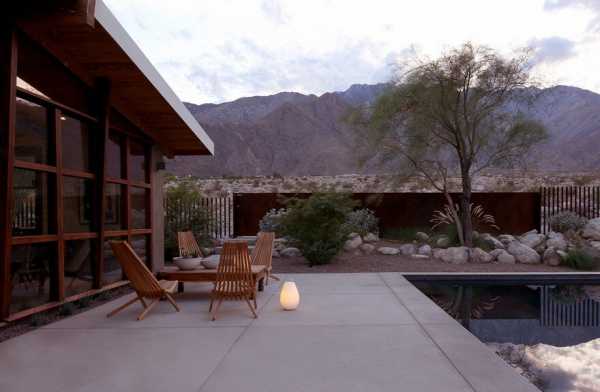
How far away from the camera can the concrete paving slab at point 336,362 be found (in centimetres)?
399

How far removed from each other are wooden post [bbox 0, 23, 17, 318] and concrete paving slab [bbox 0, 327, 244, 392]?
0.75m

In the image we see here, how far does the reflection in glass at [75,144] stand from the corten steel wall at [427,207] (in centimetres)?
893

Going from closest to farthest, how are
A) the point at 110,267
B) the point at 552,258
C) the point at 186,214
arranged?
the point at 110,267
the point at 552,258
the point at 186,214

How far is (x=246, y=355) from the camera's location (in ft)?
16.0

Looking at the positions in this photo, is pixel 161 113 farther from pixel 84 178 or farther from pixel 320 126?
pixel 320 126

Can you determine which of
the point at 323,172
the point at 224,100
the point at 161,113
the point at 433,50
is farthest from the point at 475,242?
the point at 224,100

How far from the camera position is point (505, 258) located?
12094 mm

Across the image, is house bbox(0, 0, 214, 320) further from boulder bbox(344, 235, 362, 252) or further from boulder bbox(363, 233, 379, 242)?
boulder bbox(363, 233, 379, 242)

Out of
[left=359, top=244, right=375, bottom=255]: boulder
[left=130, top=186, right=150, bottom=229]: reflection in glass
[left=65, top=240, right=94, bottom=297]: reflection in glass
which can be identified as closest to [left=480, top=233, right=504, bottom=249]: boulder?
[left=359, top=244, right=375, bottom=255]: boulder

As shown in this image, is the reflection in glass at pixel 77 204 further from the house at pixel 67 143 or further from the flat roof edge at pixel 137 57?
the flat roof edge at pixel 137 57

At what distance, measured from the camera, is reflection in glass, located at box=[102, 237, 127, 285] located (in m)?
8.02

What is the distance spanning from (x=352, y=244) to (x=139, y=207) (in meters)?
5.99

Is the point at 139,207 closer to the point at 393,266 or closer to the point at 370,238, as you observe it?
the point at 393,266

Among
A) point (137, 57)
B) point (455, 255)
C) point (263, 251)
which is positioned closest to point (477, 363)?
point (263, 251)
